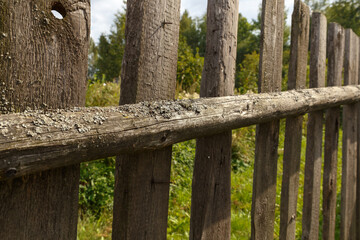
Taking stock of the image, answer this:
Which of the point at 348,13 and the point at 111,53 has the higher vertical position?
the point at 348,13

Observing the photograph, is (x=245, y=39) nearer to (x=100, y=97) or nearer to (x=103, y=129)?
(x=100, y=97)

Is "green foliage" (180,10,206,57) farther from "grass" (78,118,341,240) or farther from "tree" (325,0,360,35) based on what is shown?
"grass" (78,118,341,240)

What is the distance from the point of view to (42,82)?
30.5 inches

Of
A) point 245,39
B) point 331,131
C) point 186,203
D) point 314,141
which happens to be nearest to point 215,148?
point 314,141

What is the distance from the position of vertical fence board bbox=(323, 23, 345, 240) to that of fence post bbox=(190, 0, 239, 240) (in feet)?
4.58

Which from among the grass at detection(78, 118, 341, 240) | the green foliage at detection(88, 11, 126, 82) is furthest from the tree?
the grass at detection(78, 118, 341, 240)

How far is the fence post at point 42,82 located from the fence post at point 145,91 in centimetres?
18

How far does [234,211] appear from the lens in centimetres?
357

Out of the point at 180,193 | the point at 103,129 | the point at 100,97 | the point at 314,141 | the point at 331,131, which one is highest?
the point at 100,97

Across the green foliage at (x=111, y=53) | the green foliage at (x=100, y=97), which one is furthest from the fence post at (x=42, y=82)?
the green foliage at (x=111, y=53)

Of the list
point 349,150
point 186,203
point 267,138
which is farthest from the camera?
point 186,203

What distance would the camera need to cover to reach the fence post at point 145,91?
981mm

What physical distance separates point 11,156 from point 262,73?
1.18 m

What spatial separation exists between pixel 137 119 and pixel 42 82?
0.26 meters
